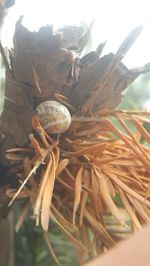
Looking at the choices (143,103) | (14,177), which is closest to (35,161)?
(14,177)

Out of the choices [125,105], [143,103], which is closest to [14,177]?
[125,105]

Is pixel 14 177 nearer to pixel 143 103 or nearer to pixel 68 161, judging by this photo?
pixel 68 161

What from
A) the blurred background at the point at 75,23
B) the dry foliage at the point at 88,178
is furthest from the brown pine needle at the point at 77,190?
the blurred background at the point at 75,23

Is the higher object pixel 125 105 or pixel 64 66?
pixel 64 66

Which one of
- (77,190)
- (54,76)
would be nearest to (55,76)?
(54,76)

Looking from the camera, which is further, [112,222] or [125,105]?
[125,105]

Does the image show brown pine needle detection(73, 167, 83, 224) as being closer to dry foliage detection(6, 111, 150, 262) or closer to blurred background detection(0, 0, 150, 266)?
dry foliage detection(6, 111, 150, 262)

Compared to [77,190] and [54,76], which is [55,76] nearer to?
[54,76]

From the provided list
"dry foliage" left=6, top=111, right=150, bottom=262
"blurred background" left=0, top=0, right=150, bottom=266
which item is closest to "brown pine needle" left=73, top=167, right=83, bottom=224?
"dry foliage" left=6, top=111, right=150, bottom=262
